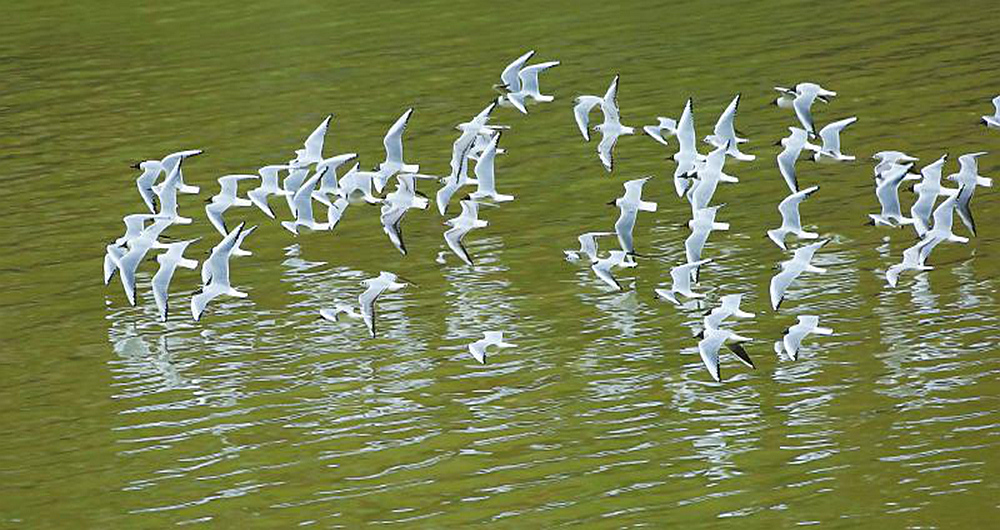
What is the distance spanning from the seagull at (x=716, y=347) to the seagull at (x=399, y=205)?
5.29 m

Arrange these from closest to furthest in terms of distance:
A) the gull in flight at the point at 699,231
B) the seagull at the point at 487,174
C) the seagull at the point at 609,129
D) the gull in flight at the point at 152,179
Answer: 1. the gull in flight at the point at 699,231
2. the seagull at the point at 487,174
3. the gull in flight at the point at 152,179
4. the seagull at the point at 609,129

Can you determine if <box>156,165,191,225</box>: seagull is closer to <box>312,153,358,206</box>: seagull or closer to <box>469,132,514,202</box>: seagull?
<box>312,153,358,206</box>: seagull

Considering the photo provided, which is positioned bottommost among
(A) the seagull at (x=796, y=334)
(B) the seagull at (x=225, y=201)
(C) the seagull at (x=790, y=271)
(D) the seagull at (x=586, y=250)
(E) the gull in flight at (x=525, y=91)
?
(A) the seagull at (x=796, y=334)

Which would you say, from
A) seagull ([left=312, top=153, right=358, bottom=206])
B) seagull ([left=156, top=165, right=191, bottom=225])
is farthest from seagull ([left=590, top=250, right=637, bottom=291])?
seagull ([left=156, top=165, right=191, bottom=225])

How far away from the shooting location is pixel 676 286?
70.2 feet

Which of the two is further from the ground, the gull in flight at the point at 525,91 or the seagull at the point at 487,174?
the gull in flight at the point at 525,91

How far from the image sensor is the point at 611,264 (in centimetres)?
2241

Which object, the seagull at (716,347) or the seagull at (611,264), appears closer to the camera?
the seagull at (716,347)

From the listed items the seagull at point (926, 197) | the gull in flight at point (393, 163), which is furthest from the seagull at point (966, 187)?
the gull in flight at point (393, 163)

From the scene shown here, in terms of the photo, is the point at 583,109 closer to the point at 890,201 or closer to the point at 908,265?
the point at 890,201

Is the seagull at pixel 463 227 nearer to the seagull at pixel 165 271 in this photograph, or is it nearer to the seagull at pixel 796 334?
the seagull at pixel 165 271

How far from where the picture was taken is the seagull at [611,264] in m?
22.2

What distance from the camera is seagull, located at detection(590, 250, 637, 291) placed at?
22.2 m

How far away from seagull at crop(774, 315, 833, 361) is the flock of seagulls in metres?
0.01
